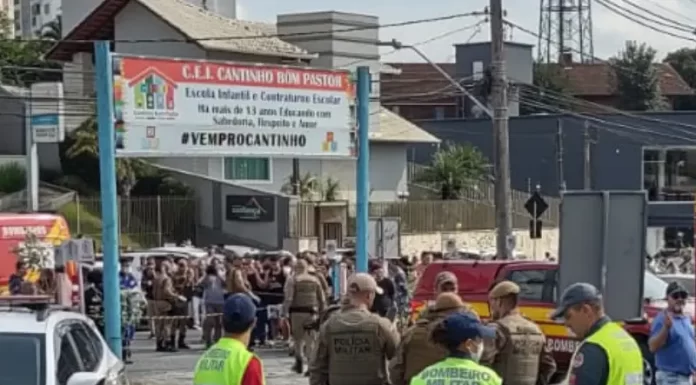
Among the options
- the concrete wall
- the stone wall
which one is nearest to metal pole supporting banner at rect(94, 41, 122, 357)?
the concrete wall

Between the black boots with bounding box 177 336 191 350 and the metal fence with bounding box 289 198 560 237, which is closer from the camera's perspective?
the black boots with bounding box 177 336 191 350

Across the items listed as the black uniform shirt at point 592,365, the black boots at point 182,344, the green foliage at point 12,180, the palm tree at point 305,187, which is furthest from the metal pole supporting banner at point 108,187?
the green foliage at point 12,180

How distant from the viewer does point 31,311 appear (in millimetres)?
9781

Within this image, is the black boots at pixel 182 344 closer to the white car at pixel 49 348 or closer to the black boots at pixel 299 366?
the black boots at pixel 299 366

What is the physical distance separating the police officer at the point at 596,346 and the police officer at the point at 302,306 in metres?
12.7

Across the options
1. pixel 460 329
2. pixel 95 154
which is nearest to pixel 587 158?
pixel 95 154

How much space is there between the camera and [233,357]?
281 inches

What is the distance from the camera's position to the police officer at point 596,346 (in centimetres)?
646

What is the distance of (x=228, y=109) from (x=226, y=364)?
1157 cm

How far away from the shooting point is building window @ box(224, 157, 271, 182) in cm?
4838

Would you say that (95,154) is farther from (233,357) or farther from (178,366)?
(233,357)

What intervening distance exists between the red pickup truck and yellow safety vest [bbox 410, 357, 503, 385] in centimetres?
1145

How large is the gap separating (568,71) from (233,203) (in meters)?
59.4

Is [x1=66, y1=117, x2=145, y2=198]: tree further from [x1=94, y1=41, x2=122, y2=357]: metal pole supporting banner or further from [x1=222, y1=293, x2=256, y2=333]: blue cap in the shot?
[x1=222, y1=293, x2=256, y2=333]: blue cap
